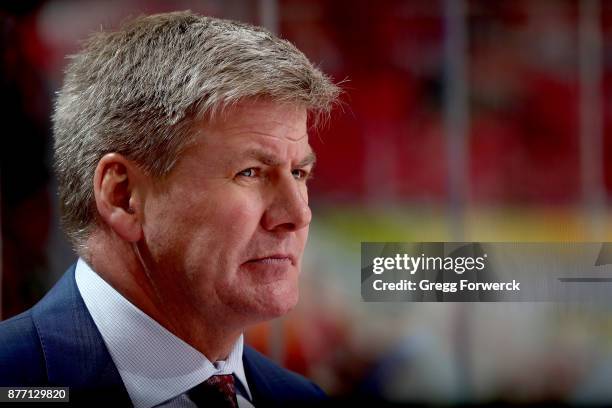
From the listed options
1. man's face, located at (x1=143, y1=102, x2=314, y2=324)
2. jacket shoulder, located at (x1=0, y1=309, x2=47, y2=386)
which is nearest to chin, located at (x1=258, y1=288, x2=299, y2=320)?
man's face, located at (x1=143, y1=102, x2=314, y2=324)

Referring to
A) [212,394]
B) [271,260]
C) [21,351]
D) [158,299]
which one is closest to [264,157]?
[271,260]

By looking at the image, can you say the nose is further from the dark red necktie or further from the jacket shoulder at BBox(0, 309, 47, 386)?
the jacket shoulder at BBox(0, 309, 47, 386)

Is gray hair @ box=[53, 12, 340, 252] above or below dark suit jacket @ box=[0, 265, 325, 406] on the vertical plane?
above

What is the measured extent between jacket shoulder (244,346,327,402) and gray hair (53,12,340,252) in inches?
16.6

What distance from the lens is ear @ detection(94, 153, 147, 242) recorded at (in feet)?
4.86

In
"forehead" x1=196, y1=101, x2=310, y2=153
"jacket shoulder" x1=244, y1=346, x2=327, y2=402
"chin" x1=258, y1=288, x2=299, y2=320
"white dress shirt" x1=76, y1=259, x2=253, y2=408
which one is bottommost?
"jacket shoulder" x1=244, y1=346, x2=327, y2=402

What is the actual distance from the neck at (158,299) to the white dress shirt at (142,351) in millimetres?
15

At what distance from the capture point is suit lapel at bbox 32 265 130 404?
1465 millimetres

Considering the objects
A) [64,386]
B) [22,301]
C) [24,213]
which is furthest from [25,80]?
[64,386]

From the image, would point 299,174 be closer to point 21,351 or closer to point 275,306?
point 275,306

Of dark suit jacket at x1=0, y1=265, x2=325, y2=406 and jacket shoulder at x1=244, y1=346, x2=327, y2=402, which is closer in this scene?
dark suit jacket at x1=0, y1=265, x2=325, y2=406

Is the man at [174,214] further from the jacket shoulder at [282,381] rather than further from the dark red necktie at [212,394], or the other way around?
the jacket shoulder at [282,381]

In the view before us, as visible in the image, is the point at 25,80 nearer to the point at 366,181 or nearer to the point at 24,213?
the point at 24,213

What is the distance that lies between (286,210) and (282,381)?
444 mm
